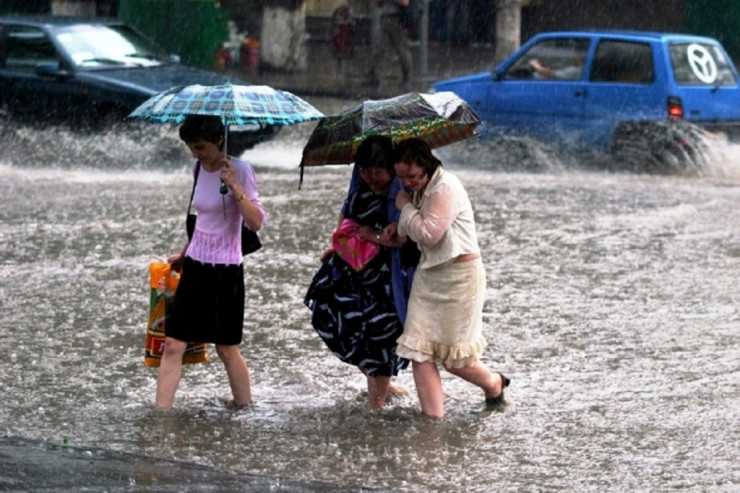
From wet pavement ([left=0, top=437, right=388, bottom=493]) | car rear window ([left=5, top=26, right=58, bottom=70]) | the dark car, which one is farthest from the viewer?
car rear window ([left=5, top=26, right=58, bottom=70])

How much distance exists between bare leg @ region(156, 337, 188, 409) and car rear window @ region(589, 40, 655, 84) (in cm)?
933

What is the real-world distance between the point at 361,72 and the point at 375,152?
1989 centimetres

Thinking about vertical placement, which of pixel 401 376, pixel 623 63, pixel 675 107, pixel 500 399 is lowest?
pixel 401 376

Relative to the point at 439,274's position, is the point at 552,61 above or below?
above

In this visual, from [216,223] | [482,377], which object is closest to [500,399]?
[482,377]

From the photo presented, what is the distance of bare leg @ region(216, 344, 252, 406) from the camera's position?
660 cm

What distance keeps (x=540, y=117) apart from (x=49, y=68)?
17.4ft

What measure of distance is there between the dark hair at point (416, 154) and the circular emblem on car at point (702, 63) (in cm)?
943

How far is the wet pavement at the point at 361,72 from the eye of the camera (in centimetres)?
2334

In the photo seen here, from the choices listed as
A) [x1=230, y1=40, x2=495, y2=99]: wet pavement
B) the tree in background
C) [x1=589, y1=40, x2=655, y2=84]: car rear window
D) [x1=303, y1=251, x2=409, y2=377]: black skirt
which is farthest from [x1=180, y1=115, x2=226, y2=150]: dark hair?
the tree in background

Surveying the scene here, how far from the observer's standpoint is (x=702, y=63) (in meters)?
15.1

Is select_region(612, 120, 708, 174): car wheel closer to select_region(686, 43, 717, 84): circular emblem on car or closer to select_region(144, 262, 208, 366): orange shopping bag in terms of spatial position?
select_region(686, 43, 717, 84): circular emblem on car

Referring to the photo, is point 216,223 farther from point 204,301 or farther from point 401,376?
point 401,376

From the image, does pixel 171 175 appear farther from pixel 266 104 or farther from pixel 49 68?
pixel 266 104
